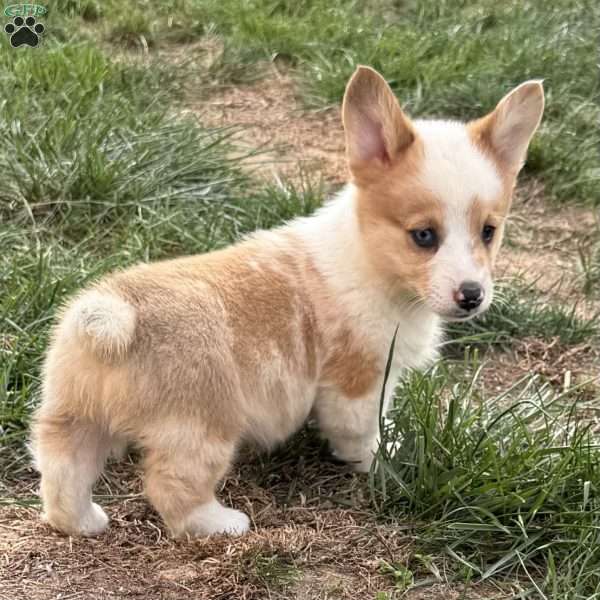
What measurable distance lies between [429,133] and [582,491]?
136 cm

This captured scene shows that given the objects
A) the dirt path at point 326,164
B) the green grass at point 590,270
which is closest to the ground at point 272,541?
the green grass at point 590,270

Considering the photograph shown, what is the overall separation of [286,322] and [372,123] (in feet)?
2.53

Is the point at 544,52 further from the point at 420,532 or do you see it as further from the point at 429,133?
the point at 420,532

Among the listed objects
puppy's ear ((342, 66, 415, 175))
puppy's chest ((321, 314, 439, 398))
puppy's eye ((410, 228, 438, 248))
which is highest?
puppy's ear ((342, 66, 415, 175))

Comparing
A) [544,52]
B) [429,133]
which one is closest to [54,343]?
[429,133]

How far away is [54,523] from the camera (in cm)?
317

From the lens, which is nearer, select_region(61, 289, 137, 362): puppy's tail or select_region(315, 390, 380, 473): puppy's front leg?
select_region(61, 289, 137, 362): puppy's tail

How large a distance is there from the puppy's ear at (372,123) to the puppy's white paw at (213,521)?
128 centimetres

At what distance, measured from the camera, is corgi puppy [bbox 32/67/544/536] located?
299 centimetres

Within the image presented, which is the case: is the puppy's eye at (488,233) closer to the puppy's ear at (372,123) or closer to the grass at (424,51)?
the puppy's ear at (372,123)

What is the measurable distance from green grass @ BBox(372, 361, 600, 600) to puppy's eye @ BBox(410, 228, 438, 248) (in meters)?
0.60

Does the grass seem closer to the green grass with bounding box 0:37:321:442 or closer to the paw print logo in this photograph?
the paw print logo

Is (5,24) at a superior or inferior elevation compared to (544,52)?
superior

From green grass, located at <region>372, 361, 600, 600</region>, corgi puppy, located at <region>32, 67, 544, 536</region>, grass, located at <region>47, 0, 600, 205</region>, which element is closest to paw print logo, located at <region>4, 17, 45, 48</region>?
grass, located at <region>47, 0, 600, 205</region>
